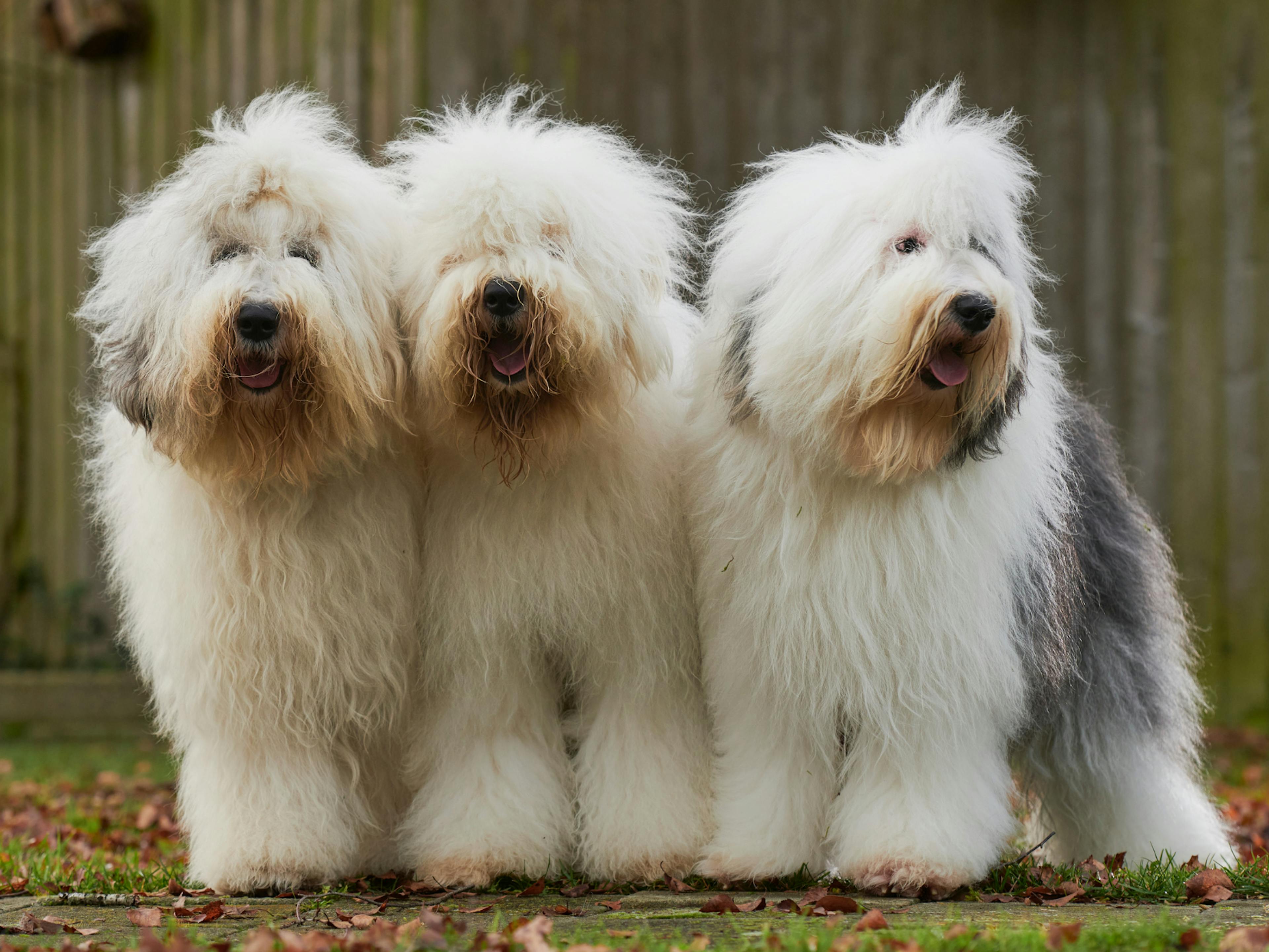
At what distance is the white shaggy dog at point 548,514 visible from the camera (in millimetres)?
3514

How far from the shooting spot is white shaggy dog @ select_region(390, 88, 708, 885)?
3.51 metres

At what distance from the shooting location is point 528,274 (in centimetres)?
346

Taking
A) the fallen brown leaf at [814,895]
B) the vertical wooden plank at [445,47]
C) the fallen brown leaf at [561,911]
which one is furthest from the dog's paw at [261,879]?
the vertical wooden plank at [445,47]

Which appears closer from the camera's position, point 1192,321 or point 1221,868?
point 1221,868

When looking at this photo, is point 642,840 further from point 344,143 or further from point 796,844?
point 344,143

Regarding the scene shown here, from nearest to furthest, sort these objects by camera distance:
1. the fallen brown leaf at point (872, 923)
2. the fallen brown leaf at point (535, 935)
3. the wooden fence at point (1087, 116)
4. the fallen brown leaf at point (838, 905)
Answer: the fallen brown leaf at point (535, 935)
the fallen brown leaf at point (872, 923)
the fallen brown leaf at point (838, 905)
the wooden fence at point (1087, 116)

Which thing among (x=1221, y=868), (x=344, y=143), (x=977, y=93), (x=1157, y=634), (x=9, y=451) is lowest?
(x=1221, y=868)

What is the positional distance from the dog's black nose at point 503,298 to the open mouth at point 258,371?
0.53m

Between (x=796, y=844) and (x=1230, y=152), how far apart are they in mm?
5261

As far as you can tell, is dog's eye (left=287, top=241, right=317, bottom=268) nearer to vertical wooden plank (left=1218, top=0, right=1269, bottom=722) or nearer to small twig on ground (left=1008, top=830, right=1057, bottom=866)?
small twig on ground (left=1008, top=830, right=1057, bottom=866)

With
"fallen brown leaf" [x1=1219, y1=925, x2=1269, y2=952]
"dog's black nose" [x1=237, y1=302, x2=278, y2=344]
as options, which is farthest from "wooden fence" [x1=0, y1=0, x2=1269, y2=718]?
"fallen brown leaf" [x1=1219, y1=925, x2=1269, y2=952]

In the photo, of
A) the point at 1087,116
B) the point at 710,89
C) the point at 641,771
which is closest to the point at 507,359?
the point at 641,771

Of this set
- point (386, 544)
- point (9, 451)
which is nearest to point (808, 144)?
point (386, 544)

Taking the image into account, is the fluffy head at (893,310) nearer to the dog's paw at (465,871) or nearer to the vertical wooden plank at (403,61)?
the dog's paw at (465,871)
